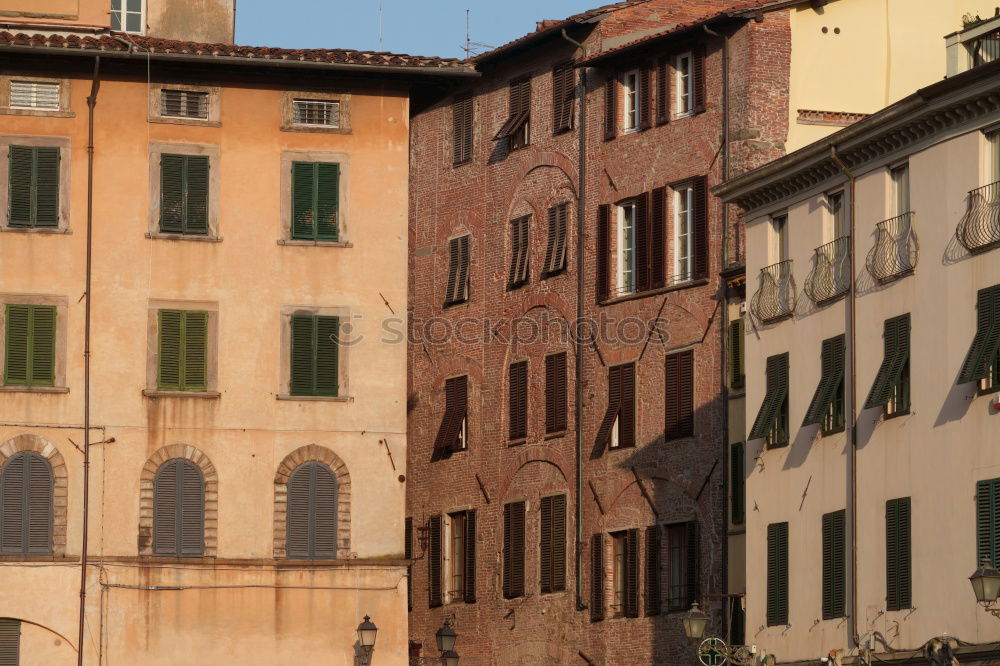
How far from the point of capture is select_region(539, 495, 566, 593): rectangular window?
49.4 m

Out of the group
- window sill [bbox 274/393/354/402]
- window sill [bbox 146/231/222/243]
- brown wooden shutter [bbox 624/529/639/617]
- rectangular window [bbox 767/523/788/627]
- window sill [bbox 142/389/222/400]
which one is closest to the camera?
rectangular window [bbox 767/523/788/627]

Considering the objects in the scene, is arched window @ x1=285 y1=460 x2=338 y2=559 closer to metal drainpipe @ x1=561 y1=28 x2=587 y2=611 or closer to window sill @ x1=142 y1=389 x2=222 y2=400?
window sill @ x1=142 y1=389 x2=222 y2=400

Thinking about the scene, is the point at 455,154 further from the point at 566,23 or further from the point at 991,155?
the point at 991,155

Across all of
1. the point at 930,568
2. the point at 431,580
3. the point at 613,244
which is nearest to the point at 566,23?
the point at 613,244

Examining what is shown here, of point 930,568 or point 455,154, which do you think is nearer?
point 930,568

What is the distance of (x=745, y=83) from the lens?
45688mm

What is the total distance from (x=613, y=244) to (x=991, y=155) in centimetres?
1632

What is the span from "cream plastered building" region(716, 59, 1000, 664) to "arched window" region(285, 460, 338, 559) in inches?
297

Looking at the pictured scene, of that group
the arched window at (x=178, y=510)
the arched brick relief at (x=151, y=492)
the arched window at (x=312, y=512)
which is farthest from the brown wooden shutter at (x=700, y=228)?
the arched window at (x=178, y=510)

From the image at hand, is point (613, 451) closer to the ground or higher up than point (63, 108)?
closer to the ground

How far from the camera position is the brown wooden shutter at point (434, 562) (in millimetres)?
52906

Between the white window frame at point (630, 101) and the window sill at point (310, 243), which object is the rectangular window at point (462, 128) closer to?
the white window frame at point (630, 101)

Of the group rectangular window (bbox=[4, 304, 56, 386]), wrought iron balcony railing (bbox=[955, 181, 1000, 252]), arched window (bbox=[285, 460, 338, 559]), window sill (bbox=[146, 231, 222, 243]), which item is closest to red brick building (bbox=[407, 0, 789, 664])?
arched window (bbox=[285, 460, 338, 559])

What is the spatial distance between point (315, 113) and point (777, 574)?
12236 mm
